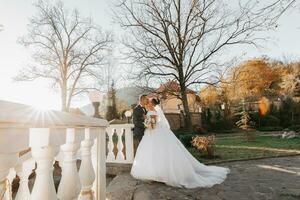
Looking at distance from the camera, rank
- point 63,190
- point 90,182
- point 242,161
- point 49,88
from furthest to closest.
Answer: point 49,88
point 242,161
point 90,182
point 63,190

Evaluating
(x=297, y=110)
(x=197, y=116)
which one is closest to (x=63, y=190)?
(x=197, y=116)

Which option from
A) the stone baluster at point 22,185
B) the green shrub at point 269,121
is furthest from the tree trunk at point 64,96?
the stone baluster at point 22,185

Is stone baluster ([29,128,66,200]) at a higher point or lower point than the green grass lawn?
higher

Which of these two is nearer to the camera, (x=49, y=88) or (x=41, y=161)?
(x=41, y=161)

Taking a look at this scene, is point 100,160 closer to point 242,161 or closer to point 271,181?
point 271,181

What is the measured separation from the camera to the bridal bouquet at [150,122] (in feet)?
23.5

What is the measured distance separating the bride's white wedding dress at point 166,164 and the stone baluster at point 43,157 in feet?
17.2

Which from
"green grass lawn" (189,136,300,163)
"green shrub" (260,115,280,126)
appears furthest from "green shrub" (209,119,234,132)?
"green grass lawn" (189,136,300,163)

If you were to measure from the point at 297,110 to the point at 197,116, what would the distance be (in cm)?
1246

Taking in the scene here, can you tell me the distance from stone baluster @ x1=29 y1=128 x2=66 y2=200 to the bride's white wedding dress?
525 centimetres

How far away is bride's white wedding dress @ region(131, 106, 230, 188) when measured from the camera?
6355 mm

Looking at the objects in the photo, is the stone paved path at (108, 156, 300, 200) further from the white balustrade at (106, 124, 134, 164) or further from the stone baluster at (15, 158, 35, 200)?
the stone baluster at (15, 158, 35, 200)

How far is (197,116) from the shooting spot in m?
34.5

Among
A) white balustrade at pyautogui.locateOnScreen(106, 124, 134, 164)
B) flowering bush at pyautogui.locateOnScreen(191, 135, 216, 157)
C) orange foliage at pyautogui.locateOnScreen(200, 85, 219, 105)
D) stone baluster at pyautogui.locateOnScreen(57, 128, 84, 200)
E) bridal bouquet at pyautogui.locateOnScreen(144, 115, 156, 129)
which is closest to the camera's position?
stone baluster at pyautogui.locateOnScreen(57, 128, 84, 200)
